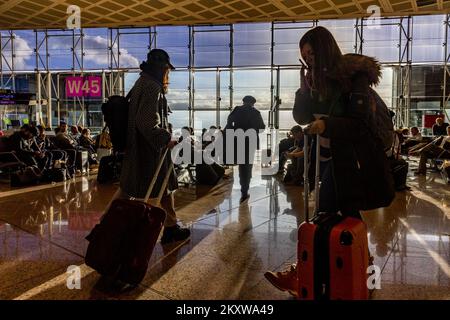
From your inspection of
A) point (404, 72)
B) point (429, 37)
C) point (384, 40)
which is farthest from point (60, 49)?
point (429, 37)

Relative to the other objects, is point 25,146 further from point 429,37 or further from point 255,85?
point 429,37

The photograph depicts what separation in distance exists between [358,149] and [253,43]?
12.2 meters

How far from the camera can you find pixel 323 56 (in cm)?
195

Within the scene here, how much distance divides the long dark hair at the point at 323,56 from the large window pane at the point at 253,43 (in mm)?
11708

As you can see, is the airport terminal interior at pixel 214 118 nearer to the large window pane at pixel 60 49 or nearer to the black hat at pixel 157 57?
the large window pane at pixel 60 49

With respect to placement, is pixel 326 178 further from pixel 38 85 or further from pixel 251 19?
pixel 38 85

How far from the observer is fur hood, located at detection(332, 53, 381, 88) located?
193 centimetres

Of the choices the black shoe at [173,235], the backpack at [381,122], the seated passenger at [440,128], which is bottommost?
the black shoe at [173,235]

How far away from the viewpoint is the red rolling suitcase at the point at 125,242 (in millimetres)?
2283

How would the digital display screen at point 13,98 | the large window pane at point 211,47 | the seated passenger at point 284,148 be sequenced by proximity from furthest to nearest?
1. the large window pane at point 211,47
2. the digital display screen at point 13,98
3. the seated passenger at point 284,148

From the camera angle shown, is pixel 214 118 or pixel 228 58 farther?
pixel 214 118

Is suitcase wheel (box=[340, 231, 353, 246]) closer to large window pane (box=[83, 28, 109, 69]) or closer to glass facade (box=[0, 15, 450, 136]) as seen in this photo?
glass facade (box=[0, 15, 450, 136])

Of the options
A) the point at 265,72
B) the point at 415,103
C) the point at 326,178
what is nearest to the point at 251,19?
the point at 265,72
